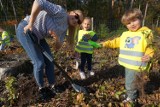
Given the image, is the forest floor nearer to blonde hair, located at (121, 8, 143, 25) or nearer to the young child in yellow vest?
the young child in yellow vest

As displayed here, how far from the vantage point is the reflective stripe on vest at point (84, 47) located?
17.7ft

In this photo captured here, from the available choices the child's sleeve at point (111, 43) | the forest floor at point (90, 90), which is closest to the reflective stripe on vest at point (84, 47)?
the forest floor at point (90, 90)

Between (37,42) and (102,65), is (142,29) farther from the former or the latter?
(102,65)

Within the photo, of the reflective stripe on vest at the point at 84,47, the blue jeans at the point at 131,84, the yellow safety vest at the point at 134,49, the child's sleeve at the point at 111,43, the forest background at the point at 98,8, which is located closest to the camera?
the yellow safety vest at the point at 134,49

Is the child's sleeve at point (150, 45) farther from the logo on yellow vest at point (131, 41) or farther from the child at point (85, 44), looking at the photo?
the child at point (85, 44)

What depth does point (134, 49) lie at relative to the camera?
371 centimetres

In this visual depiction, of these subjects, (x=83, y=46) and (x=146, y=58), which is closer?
(x=146, y=58)

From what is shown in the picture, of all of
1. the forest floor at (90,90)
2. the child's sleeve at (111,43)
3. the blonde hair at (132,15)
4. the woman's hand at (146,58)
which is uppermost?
the blonde hair at (132,15)

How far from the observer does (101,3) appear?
95.4 ft

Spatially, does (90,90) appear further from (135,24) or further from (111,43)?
(135,24)

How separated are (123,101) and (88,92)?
61 cm

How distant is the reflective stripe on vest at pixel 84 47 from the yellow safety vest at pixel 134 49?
1543 mm

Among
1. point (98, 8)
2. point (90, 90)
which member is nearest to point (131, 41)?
point (90, 90)

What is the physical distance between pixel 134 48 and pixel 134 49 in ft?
0.04
